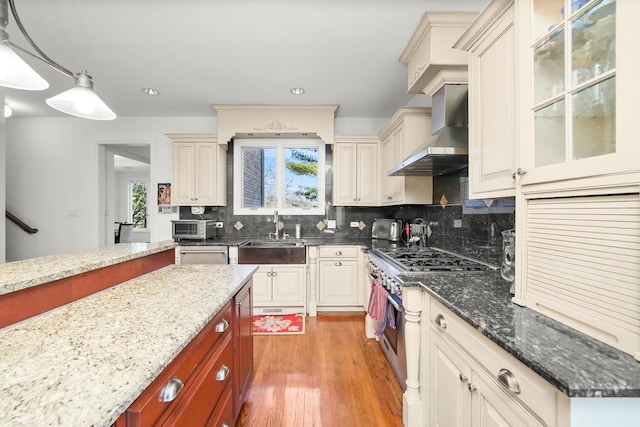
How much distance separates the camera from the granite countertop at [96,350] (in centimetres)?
49

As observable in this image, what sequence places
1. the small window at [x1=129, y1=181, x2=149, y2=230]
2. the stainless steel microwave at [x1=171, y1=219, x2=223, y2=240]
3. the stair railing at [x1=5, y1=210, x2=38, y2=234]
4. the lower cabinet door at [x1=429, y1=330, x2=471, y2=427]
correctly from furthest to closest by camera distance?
the small window at [x1=129, y1=181, x2=149, y2=230], the stair railing at [x1=5, y1=210, x2=38, y2=234], the stainless steel microwave at [x1=171, y1=219, x2=223, y2=240], the lower cabinet door at [x1=429, y1=330, x2=471, y2=427]

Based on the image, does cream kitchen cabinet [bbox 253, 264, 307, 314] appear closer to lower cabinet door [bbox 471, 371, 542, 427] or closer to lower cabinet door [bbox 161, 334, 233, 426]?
lower cabinet door [bbox 161, 334, 233, 426]

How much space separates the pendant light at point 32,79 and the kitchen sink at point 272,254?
1789 mm

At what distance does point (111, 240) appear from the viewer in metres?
4.37

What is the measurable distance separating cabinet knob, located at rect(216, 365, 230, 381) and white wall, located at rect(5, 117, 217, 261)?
3.10m

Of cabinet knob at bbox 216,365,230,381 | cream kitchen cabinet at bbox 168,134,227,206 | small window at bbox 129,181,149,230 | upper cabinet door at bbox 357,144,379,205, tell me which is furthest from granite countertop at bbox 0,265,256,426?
small window at bbox 129,181,149,230

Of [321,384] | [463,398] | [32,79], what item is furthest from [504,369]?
[32,79]

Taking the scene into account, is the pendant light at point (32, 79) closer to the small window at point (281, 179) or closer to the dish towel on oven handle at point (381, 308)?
the small window at point (281, 179)

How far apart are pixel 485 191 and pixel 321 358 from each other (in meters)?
1.81

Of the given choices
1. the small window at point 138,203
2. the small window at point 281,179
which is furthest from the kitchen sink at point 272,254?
the small window at point 138,203

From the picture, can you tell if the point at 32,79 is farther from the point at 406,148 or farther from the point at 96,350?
the point at 406,148

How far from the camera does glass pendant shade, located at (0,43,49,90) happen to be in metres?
1.18

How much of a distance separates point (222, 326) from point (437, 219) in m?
2.16

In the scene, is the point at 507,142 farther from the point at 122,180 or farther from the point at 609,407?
the point at 122,180
